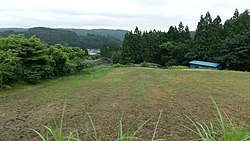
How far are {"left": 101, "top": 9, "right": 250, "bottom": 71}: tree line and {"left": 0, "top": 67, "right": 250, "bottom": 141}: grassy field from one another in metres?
10.1

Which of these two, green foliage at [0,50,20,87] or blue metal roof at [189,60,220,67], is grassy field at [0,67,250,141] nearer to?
green foliage at [0,50,20,87]

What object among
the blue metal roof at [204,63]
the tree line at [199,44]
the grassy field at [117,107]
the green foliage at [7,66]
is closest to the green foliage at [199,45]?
the tree line at [199,44]

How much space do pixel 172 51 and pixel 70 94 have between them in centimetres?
1517

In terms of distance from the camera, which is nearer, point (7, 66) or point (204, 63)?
point (7, 66)

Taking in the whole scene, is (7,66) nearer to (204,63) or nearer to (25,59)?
(25,59)

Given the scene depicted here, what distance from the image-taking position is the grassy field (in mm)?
3314

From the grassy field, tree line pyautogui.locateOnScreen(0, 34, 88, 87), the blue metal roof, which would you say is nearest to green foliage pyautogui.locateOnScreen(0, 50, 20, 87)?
tree line pyautogui.locateOnScreen(0, 34, 88, 87)

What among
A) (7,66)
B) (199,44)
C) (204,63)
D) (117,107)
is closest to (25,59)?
(7,66)

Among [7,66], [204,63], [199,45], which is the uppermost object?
[199,45]

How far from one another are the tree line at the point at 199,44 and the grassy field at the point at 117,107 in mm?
10064

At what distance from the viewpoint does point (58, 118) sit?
3.82m

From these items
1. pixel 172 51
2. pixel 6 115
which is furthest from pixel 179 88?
pixel 172 51

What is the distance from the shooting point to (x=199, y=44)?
17812mm

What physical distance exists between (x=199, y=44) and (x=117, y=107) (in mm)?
14750
